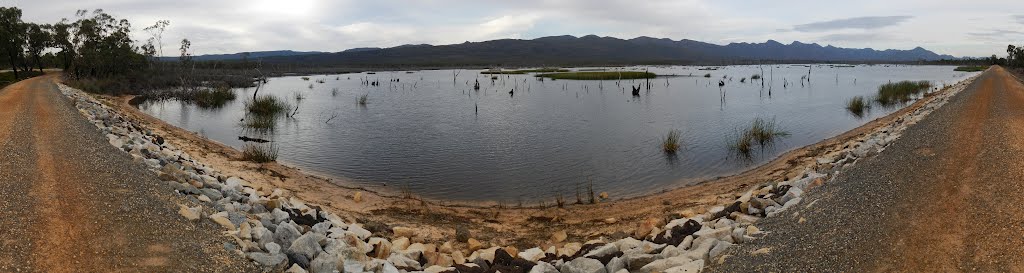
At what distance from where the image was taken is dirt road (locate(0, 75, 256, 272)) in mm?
5828

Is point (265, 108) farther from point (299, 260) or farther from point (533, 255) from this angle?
point (533, 255)

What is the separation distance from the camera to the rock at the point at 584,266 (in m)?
7.26

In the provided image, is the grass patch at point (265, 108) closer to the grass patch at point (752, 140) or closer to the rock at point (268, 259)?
the grass patch at point (752, 140)

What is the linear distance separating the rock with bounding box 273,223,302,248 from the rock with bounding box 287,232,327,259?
135mm

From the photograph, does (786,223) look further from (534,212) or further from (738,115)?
(738,115)

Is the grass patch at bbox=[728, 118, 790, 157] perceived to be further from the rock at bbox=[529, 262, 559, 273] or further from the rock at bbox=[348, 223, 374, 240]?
the rock at bbox=[348, 223, 374, 240]

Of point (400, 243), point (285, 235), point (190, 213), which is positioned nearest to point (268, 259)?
point (285, 235)

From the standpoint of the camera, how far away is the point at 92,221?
6680 mm

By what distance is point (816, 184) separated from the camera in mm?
11109

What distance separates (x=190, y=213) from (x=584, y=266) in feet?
17.9

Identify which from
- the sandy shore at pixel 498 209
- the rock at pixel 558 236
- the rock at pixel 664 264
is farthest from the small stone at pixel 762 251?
the rock at pixel 558 236

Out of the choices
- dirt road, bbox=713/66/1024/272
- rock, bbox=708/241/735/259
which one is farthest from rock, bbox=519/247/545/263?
dirt road, bbox=713/66/1024/272

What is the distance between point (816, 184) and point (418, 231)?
795cm

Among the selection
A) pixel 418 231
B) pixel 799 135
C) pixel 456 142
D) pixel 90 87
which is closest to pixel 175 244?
pixel 418 231
